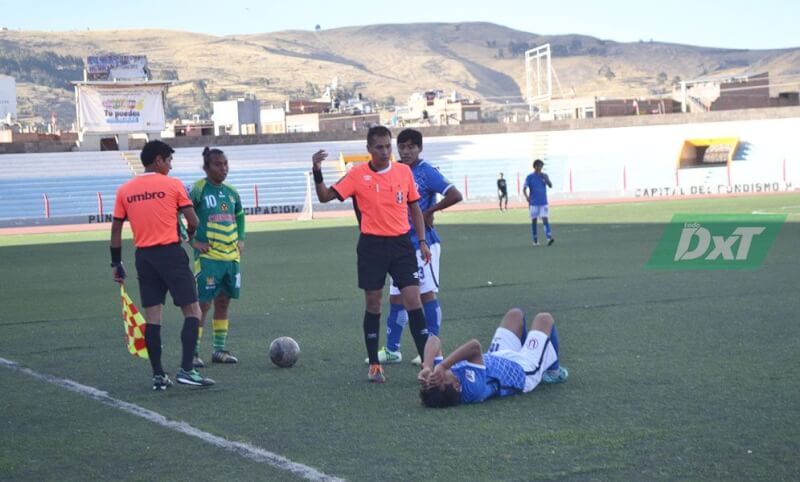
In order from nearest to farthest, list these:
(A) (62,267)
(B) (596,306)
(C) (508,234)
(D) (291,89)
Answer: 1. (B) (596,306)
2. (A) (62,267)
3. (C) (508,234)
4. (D) (291,89)

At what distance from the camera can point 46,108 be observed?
171875 mm

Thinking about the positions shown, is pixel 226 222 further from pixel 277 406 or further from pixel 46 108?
pixel 46 108

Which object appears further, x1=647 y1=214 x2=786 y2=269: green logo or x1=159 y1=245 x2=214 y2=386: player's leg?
x1=647 y1=214 x2=786 y2=269: green logo

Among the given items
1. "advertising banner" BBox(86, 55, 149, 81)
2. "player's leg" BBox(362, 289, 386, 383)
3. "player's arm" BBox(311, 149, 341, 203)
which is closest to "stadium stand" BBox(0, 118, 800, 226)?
"advertising banner" BBox(86, 55, 149, 81)

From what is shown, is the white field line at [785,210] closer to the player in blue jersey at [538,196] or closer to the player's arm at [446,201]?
the player in blue jersey at [538,196]

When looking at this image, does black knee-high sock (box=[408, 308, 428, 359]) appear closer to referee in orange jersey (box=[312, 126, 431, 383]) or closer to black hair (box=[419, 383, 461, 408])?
referee in orange jersey (box=[312, 126, 431, 383])

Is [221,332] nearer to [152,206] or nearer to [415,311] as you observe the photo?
[152,206]

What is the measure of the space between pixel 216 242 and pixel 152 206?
1.35 m

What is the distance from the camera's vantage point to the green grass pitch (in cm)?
612

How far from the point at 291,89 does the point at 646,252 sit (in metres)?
175

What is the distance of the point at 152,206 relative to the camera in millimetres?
8742

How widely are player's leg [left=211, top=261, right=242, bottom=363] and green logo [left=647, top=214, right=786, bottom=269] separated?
931 cm

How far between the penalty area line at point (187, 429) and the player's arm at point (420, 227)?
2.61 m

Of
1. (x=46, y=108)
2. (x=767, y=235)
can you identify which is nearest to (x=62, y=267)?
(x=767, y=235)
